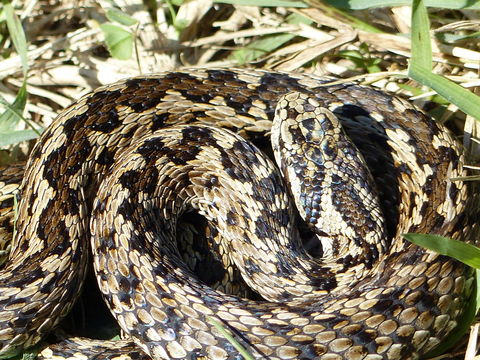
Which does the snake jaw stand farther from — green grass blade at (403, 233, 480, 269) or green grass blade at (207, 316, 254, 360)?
green grass blade at (207, 316, 254, 360)

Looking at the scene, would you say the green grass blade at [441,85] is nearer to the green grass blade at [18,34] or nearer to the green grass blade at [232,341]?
the green grass blade at [232,341]

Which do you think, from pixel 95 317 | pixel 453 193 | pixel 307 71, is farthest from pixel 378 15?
pixel 95 317

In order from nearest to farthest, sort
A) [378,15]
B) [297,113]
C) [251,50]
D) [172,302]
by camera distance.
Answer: [172,302], [297,113], [378,15], [251,50]

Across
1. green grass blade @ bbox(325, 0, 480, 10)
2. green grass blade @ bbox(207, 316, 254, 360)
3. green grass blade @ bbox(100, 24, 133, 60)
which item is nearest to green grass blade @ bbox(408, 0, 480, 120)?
green grass blade @ bbox(325, 0, 480, 10)

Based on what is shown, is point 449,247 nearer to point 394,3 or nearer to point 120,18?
point 394,3

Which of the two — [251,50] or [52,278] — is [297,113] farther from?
[52,278]
